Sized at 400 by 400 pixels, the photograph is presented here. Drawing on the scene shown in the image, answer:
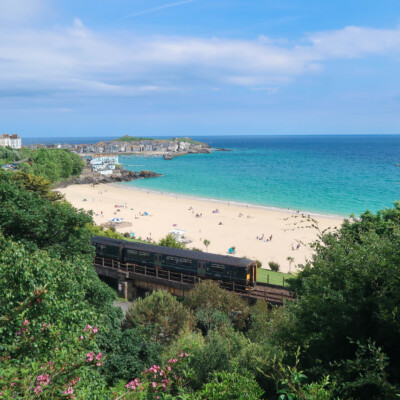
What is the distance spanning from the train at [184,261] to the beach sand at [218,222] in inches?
299

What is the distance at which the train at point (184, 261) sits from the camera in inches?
877

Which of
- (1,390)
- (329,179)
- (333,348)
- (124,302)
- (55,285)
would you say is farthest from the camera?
(329,179)

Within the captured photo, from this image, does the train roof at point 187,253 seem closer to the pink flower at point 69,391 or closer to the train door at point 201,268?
the train door at point 201,268

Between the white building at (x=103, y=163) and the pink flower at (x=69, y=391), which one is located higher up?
the white building at (x=103, y=163)

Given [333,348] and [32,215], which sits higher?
[32,215]

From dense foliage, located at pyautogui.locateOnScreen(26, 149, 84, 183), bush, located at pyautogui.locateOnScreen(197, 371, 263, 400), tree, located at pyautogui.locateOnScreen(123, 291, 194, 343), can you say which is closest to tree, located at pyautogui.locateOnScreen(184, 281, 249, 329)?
tree, located at pyautogui.locateOnScreen(123, 291, 194, 343)

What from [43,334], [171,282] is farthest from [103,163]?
[43,334]

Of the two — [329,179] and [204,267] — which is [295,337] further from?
[329,179]

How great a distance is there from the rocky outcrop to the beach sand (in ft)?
48.9

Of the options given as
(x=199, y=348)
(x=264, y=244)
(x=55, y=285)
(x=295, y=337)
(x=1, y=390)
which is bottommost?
(x=264, y=244)

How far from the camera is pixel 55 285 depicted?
7.91 metres

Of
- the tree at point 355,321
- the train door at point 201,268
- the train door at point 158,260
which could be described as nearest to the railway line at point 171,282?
the train door at point 158,260

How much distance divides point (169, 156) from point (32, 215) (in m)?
156

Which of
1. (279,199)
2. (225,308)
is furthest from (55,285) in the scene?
(279,199)
